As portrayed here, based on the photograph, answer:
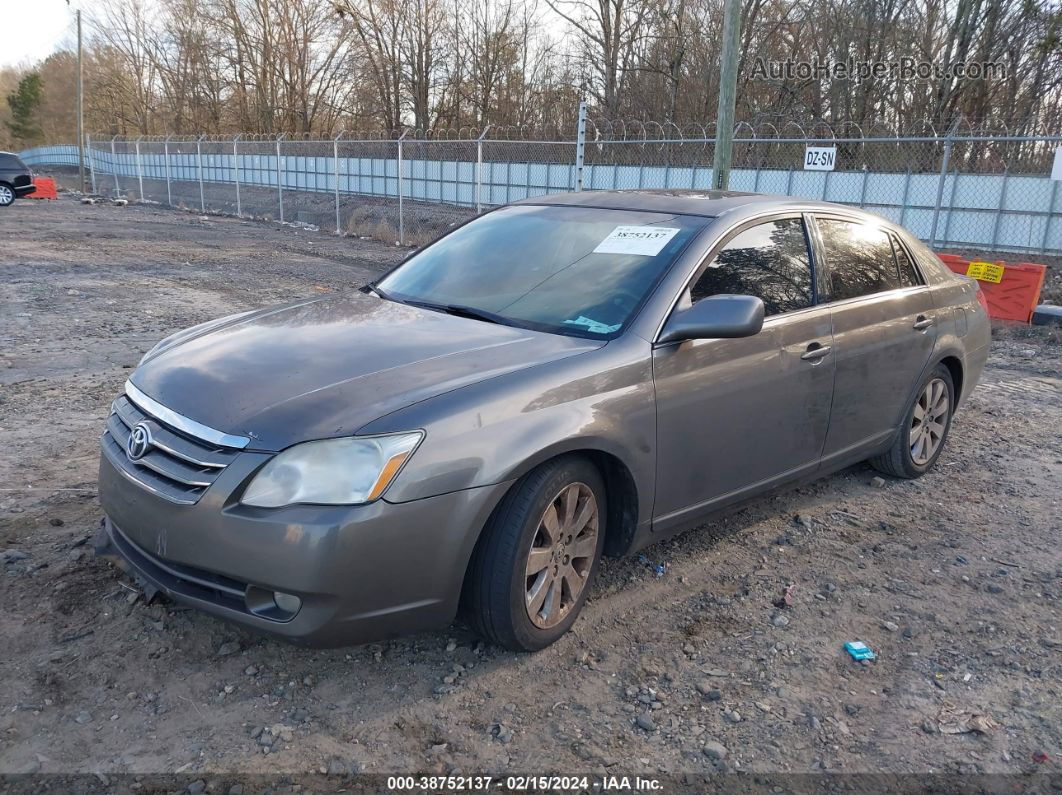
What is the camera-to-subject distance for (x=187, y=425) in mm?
2803

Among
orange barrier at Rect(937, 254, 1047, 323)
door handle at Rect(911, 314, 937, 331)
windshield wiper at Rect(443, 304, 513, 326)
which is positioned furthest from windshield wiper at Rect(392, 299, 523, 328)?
orange barrier at Rect(937, 254, 1047, 323)

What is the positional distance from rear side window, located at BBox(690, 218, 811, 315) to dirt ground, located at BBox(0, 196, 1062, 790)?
48.3 inches

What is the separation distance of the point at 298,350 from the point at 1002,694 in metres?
A: 2.85

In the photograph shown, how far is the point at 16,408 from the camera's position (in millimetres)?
5758

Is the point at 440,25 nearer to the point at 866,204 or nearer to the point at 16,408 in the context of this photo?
the point at 866,204

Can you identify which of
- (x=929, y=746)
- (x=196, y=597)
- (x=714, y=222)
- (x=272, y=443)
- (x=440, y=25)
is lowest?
(x=929, y=746)

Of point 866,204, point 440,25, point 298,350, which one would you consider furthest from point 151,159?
point 298,350

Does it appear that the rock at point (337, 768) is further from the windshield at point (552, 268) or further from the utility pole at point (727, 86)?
the utility pole at point (727, 86)

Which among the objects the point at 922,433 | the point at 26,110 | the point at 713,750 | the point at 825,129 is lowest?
the point at 713,750

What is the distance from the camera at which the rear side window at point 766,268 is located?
12.0ft

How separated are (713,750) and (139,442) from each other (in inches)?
85.0

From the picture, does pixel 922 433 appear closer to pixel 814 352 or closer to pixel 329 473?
pixel 814 352

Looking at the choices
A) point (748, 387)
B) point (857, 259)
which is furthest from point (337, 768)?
point (857, 259)

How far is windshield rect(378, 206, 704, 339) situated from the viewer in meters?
3.49
